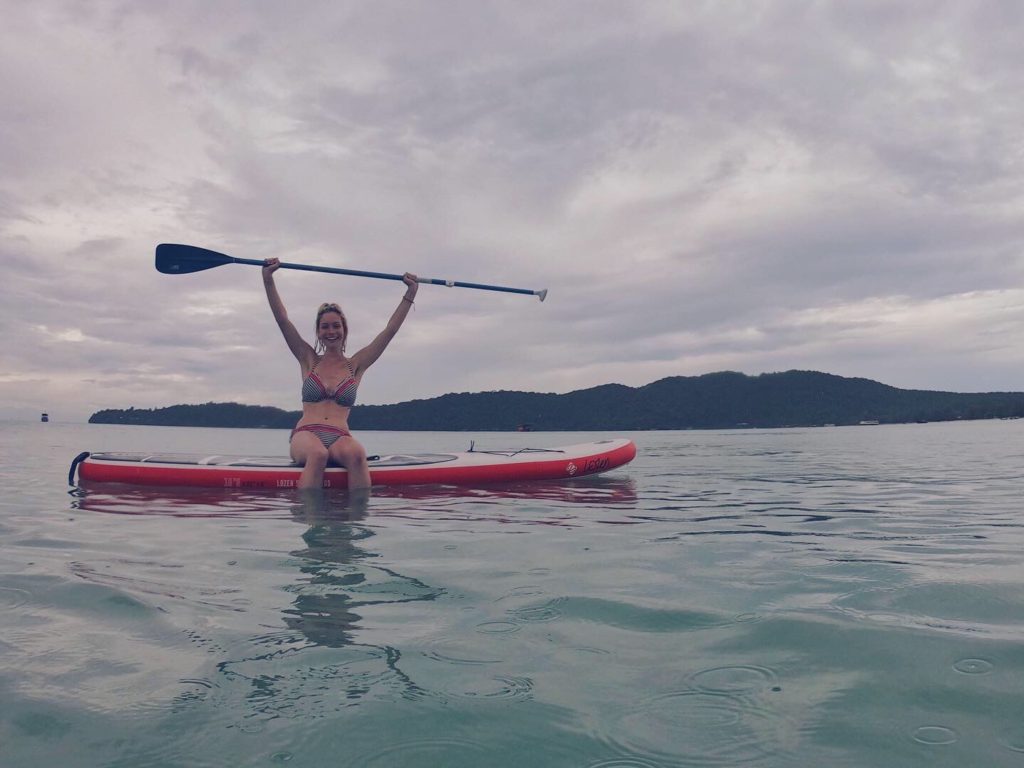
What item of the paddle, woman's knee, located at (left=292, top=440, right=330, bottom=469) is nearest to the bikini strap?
woman's knee, located at (left=292, top=440, right=330, bottom=469)

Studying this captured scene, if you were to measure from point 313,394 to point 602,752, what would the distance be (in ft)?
20.9

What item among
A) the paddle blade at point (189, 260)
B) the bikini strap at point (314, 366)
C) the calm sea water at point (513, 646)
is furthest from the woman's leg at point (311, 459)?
the paddle blade at point (189, 260)

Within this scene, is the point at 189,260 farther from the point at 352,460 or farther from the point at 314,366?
the point at 352,460

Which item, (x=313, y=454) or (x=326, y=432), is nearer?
(x=313, y=454)

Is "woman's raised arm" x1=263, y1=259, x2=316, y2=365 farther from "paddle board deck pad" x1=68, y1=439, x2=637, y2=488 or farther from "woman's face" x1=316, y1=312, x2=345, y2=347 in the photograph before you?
"paddle board deck pad" x1=68, y1=439, x2=637, y2=488

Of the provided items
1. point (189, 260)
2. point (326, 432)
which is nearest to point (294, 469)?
point (326, 432)

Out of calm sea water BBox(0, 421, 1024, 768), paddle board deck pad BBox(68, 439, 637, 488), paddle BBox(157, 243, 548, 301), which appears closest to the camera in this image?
calm sea water BBox(0, 421, 1024, 768)

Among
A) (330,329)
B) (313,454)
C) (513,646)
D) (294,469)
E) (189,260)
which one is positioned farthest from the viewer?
(189,260)

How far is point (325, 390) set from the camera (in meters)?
7.54

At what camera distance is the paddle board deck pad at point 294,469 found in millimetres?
7816

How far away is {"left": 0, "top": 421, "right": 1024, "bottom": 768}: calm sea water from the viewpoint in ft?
5.53

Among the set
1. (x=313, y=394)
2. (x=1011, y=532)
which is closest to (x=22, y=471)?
(x=313, y=394)

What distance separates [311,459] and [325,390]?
0.76 meters

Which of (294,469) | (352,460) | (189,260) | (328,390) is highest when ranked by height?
(189,260)
